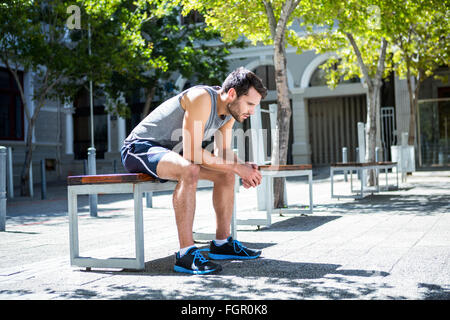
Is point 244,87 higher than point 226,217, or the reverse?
point 244,87

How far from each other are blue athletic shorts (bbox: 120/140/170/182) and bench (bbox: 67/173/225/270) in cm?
8

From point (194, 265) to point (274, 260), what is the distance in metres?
0.74

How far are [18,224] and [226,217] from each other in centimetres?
490

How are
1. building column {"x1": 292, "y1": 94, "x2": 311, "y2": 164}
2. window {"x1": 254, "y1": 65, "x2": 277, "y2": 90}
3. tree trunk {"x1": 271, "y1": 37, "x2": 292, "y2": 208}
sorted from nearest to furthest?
tree trunk {"x1": 271, "y1": 37, "x2": 292, "y2": 208}, building column {"x1": 292, "y1": 94, "x2": 311, "y2": 164}, window {"x1": 254, "y1": 65, "x2": 277, "y2": 90}

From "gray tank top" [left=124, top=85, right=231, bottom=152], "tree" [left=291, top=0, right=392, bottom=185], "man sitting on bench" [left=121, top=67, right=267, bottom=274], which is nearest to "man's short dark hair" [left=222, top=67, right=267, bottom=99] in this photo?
"man sitting on bench" [left=121, top=67, right=267, bottom=274]

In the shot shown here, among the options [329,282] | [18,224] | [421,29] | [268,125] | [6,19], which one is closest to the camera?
[329,282]

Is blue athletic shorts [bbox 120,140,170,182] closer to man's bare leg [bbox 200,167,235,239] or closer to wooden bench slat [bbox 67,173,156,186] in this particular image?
wooden bench slat [bbox 67,173,156,186]

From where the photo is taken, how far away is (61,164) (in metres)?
25.5


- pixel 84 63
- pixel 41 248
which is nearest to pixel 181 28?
pixel 84 63

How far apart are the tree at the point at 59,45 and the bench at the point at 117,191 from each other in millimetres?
10734

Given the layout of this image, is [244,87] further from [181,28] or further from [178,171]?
[181,28]

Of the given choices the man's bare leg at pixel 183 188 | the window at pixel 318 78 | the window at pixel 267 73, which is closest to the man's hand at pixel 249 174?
the man's bare leg at pixel 183 188

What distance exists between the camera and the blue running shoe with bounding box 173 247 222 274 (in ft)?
12.4

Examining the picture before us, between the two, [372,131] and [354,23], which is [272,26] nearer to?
[354,23]
